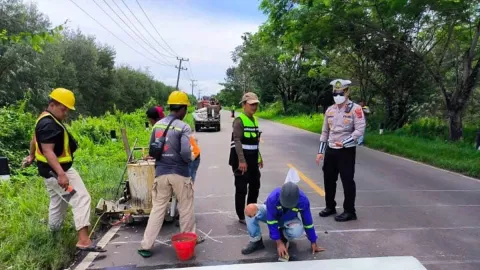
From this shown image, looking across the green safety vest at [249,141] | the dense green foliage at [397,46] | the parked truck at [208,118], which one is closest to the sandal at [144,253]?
the green safety vest at [249,141]

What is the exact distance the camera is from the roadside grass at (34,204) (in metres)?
3.94

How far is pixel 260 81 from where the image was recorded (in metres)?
40.9

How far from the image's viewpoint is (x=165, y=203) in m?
4.33

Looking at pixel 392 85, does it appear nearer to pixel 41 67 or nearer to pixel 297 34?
pixel 297 34

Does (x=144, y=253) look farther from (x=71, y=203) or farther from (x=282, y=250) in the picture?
(x=282, y=250)

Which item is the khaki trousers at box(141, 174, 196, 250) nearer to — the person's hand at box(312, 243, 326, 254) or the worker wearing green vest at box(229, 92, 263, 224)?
the worker wearing green vest at box(229, 92, 263, 224)

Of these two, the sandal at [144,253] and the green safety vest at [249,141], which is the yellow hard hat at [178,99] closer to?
the green safety vest at [249,141]

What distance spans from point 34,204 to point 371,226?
182 inches

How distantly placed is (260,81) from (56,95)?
37.4 metres

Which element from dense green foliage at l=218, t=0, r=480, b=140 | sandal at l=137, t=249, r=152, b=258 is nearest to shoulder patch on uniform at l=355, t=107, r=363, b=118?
sandal at l=137, t=249, r=152, b=258

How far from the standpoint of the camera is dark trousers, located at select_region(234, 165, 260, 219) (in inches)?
201

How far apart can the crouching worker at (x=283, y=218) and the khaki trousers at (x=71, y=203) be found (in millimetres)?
1810

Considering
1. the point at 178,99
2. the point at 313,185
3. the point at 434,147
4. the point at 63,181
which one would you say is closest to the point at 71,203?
the point at 63,181

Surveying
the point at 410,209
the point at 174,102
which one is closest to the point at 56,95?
the point at 174,102
